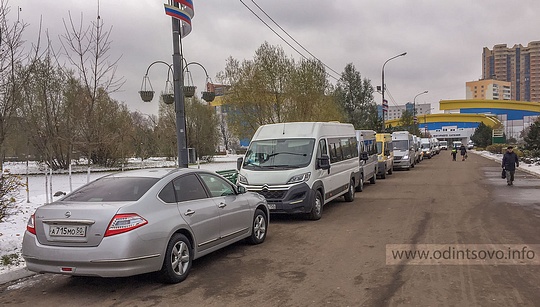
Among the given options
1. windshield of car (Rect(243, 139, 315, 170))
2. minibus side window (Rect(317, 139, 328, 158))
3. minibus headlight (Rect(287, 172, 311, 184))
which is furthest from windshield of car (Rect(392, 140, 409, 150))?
minibus headlight (Rect(287, 172, 311, 184))

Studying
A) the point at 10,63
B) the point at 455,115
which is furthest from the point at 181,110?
the point at 455,115

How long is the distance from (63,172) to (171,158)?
18.4m

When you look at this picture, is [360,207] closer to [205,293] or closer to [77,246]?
[205,293]

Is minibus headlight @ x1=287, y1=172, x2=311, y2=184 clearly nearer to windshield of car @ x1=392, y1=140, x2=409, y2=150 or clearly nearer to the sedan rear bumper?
the sedan rear bumper

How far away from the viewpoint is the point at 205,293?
5.50 m

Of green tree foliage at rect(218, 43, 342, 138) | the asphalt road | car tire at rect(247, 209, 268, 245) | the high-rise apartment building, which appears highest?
the high-rise apartment building

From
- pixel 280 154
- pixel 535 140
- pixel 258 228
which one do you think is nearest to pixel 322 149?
pixel 280 154

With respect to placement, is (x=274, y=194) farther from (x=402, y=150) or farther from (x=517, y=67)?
(x=517, y=67)

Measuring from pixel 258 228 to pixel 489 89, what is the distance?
15122 centimetres

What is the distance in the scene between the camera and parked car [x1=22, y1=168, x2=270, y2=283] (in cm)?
526

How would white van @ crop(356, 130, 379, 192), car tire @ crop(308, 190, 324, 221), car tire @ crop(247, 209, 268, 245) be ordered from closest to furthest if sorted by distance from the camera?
1. car tire @ crop(247, 209, 268, 245)
2. car tire @ crop(308, 190, 324, 221)
3. white van @ crop(356, 130, 379, 192)

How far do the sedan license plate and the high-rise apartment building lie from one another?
533 ft

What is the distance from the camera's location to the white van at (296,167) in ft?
33.8

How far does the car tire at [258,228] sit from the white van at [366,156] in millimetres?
9083
